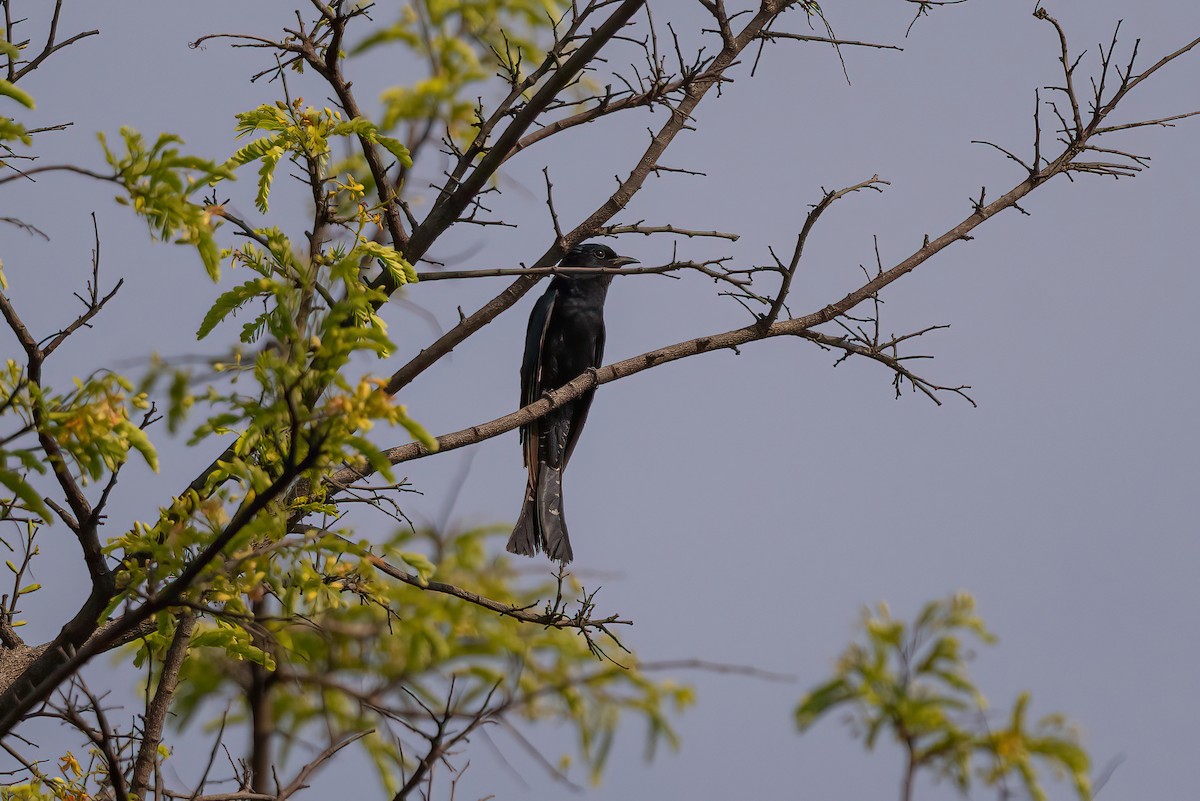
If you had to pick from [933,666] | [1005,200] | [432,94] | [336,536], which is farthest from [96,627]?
[1005,200]

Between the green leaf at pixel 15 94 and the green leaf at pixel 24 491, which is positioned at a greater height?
the green leaf at pixel 15 94

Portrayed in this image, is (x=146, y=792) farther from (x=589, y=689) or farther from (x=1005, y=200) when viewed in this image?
(x=1005, y=200)

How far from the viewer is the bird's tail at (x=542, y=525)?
6.04m

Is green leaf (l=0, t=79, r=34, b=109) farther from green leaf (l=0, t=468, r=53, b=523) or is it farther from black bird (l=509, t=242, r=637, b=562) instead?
black bird (l=509, t=242, r=637, b=562)

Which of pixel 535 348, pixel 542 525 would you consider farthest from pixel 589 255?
pixel 542 525

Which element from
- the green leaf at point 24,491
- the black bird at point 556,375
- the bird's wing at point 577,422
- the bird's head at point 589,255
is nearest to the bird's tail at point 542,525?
the black bird at point 556,375

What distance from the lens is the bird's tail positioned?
19.8 feet

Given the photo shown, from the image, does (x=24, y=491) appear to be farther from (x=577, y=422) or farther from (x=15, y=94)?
(x=577, y=422)

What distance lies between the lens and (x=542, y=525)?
6121mm

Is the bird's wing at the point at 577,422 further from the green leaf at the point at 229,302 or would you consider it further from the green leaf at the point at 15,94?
the green leaf at the point at 15,94

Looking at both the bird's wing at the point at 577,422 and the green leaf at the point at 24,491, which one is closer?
the green leaf at the point at 24,491

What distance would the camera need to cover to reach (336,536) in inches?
116

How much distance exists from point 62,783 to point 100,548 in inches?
27.7

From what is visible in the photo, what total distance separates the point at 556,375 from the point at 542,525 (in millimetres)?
1357
